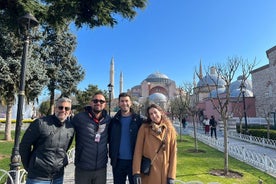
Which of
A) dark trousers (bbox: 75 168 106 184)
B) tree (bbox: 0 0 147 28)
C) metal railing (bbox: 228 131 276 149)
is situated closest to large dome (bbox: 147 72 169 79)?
metal railing (bbox: 228 131 276 149)

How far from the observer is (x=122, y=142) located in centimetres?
370

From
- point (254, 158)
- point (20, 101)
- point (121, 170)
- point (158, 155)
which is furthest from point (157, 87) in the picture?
point (158, 155)

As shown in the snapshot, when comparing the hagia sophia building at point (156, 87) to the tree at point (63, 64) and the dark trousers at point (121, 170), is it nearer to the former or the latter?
the tree at point (63, 64)

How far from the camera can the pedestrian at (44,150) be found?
315cm

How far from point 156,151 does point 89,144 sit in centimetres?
97

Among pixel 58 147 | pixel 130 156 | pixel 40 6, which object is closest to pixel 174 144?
pixel 130 156

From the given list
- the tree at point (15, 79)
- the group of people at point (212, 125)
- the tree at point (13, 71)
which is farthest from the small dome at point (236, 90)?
the tree at point (13, 71)

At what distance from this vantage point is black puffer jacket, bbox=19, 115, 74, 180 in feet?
10.3

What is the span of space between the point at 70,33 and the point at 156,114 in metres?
21.9

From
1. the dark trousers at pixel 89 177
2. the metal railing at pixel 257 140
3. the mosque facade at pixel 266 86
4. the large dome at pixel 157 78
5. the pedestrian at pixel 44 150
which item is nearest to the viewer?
the pedestrian at pixel 44 150

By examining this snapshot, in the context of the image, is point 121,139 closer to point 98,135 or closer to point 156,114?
point 98,135

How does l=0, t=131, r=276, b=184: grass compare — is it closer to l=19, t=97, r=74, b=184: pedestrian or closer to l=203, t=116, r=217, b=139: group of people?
l=19, t=97, r=74, b=184: pedestrian

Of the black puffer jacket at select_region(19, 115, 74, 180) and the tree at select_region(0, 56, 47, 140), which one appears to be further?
the tree at select_region(0, 56, 47, 140)

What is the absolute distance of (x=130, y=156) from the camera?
3.65 m
